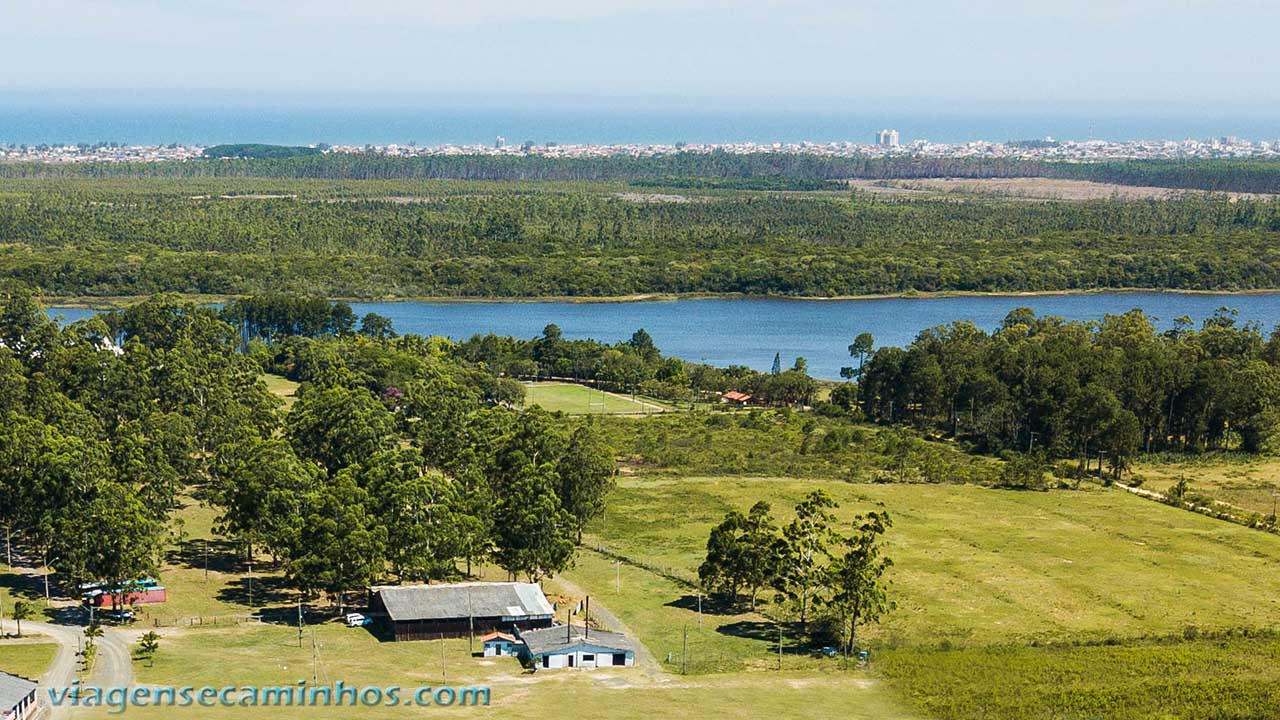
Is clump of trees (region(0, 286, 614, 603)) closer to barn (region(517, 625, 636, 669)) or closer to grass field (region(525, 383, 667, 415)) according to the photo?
barn (region(517, 625, 636, 669))

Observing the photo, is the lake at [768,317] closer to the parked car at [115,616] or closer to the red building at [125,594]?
the red building at [125,594]

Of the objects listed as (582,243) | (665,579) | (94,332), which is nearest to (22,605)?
(665,579)

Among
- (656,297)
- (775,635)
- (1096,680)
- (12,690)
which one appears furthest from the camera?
(656,297)

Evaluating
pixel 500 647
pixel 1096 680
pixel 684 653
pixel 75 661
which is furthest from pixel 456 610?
pixel 1096 680

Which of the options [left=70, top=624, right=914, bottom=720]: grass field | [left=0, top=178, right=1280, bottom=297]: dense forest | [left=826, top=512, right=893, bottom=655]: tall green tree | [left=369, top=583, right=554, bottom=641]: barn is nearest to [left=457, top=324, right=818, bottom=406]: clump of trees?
[left=0, top=178, right=1280, bottom=297]: dense forest

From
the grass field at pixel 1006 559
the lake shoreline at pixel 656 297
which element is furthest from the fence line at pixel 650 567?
the lake shoreline at pixel 656 297

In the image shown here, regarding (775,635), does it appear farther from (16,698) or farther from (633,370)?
(633,370)

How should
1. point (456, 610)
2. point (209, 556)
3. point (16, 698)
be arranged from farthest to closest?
point (209, 556) < point (456, 610) < point (16, 698)
